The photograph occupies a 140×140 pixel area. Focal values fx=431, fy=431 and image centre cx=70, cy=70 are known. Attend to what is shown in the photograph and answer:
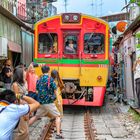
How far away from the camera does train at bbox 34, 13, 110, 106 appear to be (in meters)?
14.2

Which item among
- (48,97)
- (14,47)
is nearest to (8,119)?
(48,97)

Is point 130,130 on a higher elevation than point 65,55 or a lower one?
lower

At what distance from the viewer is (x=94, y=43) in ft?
48.0

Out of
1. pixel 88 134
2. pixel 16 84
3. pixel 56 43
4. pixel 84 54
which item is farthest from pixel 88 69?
pixel 16 84

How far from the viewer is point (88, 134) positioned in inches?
408

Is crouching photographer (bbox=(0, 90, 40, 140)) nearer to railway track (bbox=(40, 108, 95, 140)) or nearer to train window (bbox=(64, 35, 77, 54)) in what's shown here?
railway track (bbox=(40, 108, 95, 140))

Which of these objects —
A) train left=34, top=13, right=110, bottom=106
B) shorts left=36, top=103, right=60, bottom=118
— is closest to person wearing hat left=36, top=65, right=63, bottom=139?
shorts left=36, top=103, right=60, bottom=118

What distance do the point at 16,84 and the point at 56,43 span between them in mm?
6750

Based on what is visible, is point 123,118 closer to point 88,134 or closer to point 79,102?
point 79,102

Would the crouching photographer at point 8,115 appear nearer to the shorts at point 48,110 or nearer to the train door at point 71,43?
the shorts at point 48,110

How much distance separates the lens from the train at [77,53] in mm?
14219

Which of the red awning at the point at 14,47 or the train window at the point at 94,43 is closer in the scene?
the train window at the point at 94,43

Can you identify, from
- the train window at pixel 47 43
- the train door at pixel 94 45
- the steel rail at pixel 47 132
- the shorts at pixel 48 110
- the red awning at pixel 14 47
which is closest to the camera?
the shorts at pixel 48 110

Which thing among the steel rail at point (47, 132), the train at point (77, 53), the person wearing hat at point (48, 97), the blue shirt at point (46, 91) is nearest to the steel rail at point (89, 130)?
the person wearing hat at point (48, 97)
